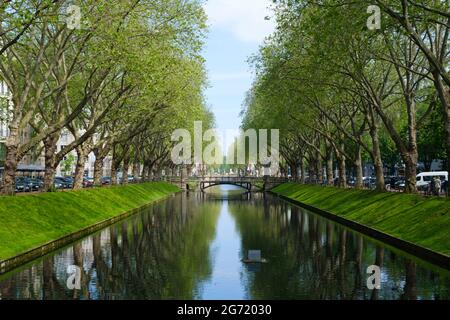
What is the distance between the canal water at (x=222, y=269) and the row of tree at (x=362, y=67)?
985cm

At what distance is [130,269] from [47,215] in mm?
12795

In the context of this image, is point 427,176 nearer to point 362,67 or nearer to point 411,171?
point 411,171

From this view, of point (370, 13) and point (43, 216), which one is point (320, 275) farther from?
point (43, 216)

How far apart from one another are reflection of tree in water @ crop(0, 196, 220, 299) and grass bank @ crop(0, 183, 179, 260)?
1.54 m

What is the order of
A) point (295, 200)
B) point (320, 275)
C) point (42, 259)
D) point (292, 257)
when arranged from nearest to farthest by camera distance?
point (320, 275), point (42, 259), point (292, 257), point (295, 200)

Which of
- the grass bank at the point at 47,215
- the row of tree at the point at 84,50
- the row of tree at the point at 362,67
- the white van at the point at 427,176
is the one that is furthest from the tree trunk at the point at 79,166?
the white van at the point at 427,176

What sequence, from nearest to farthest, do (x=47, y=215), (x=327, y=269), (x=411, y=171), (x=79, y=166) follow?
(x=327, y=269) < (x=47, y=215) < (x=411, y=171) < (x=79, y=166)

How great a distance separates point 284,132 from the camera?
85.4 metres

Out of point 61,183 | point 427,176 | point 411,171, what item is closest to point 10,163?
point 411,171

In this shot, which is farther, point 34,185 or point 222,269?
point 34,185

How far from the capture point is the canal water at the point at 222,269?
1888 cm

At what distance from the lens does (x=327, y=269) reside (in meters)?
24.0

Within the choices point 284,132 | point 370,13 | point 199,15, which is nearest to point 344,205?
point 199,15
